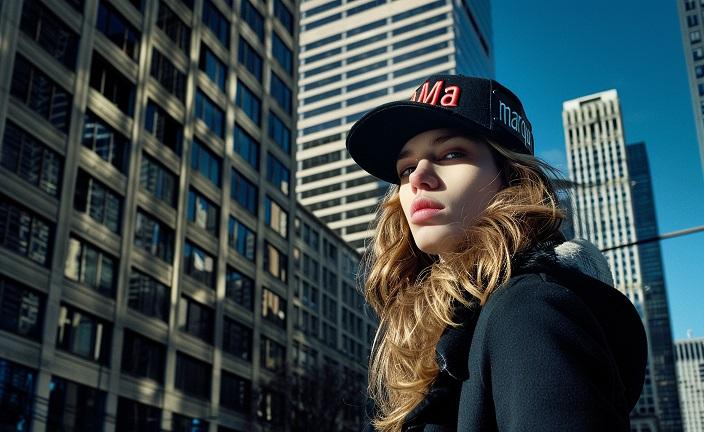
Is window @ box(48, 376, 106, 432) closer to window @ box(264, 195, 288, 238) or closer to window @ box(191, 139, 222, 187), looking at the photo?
window @ box(191, 139, 222, 187)

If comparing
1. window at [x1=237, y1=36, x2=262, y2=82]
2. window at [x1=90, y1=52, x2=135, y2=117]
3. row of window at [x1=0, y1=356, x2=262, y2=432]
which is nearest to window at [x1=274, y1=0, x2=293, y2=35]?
window at [x1=237, y1=36, x2=262, y2=82]

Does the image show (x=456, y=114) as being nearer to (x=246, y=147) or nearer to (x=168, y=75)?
(x=168, y=75)

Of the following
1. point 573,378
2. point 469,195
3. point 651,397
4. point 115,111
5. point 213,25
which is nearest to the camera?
point 573,378

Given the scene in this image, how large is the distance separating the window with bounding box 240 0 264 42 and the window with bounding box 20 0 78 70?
19.9 m

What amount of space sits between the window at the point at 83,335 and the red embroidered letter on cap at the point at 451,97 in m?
31.2

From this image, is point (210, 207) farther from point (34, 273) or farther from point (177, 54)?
point (34, 273)

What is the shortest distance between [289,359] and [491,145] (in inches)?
1951

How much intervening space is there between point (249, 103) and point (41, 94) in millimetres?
20830

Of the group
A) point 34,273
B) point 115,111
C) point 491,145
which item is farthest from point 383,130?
point 115,111

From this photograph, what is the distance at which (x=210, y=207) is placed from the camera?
44.7 meters

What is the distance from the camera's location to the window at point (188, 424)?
3772 centimetres

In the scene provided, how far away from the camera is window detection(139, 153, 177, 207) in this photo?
1504 inches

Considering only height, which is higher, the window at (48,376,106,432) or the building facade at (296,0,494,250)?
the building facade at (296,0,494,250)

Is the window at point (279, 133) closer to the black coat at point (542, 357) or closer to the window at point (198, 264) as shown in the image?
the window at point (198, 264)
